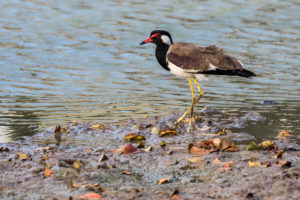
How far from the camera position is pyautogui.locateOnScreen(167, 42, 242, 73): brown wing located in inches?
305

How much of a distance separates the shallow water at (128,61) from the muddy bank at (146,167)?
2.48 ft

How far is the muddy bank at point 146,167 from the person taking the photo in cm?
516

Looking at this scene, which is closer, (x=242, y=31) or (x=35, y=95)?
(x=35, y=95)

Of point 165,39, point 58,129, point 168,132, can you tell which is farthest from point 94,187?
point 165,39

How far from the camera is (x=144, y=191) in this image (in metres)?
5.20

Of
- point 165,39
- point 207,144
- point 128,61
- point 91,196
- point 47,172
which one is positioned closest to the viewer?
point 91,196

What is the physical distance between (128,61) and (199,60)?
548cm

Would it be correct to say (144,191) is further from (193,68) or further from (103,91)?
(103,91)

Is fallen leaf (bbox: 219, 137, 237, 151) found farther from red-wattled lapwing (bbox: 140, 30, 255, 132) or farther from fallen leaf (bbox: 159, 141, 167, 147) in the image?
red-wattled lapwing (bbox: 140, 30, 255, 132)

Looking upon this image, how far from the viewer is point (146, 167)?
5953 mm

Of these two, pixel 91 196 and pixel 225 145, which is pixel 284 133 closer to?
pixel 225 145

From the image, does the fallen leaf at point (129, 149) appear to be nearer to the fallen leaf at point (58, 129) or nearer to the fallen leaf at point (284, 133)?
the fallen leaf at point (58, 129)

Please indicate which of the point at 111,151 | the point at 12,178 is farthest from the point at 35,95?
the point at 12,178

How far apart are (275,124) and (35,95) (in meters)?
4.27
